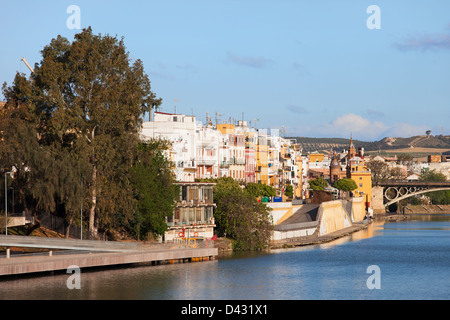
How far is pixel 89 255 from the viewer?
5312 cm

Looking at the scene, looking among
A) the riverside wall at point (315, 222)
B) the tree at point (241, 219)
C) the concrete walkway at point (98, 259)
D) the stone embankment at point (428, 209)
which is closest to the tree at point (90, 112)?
the concrete walkway at point (98, 259)

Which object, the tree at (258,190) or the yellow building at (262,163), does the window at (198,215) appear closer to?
the tree at (258,190)

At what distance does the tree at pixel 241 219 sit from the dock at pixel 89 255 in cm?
791

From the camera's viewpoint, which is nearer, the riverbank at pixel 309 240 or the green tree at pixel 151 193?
the green tree at pixel 151 193

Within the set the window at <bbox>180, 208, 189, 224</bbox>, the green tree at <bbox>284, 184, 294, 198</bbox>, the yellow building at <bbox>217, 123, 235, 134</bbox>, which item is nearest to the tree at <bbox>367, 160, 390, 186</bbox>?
the green tree at <bbox>284, 184, 294, 198</bbox>

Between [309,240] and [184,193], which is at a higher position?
[184,193]

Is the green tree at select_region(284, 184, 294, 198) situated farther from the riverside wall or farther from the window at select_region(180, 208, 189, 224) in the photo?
the window at select_region(180, 208, 189, 224)

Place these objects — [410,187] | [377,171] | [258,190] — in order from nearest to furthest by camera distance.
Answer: [258,190] < [410,187] < [377,171]

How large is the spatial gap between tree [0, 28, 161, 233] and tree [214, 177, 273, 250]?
39.4 ft

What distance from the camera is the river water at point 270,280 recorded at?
45656 mm

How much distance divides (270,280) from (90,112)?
17.9 metres

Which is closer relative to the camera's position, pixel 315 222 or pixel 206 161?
pixel 206 161

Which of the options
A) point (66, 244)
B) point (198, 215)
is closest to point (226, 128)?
point (198, 215)

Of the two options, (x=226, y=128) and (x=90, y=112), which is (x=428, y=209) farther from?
(x=90, y=112)
